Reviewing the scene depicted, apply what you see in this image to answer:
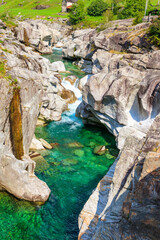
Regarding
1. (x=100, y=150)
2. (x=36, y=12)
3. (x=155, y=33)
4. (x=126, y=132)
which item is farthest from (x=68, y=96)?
(x=36, y=12)

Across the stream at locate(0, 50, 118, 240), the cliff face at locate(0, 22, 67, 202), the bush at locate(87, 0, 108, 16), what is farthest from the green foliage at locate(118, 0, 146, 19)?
the cliff face at locate(0, 22, 67, 202)

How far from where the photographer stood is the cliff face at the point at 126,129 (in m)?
6.55

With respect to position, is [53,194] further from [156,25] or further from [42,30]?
[42,30]

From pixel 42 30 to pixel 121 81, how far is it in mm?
45932

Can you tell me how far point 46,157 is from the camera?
1933cm

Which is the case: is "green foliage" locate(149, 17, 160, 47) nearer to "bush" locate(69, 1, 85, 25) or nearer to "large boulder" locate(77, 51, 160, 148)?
"large boulder" locate(77, 51, 160, 148)

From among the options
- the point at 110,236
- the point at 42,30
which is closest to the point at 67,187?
the point at 110,236

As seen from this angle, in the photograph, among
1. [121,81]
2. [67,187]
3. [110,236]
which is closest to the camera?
Answer: [110,236]

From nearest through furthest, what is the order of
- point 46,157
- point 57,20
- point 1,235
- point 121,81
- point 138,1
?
point 1,235, point 46,157, point 121,81, point 138,1, point 57,20

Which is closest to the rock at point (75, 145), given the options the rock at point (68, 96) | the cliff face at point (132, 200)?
the cliff face at point (132, 200)

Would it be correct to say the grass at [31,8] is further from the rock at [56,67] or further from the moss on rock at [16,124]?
the moss on rock at [16,124]

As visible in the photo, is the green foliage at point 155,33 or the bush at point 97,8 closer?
the green foliage at point 155,33

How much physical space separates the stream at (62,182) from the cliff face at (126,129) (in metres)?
2.28

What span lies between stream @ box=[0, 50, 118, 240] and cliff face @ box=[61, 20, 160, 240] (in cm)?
228
